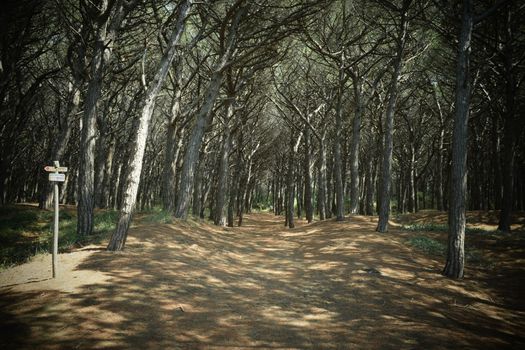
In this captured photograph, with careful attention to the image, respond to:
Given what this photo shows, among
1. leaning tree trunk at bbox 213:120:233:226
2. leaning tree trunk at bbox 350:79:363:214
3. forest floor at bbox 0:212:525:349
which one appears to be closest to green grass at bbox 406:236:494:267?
forest floor at bbox 0:212:525:349

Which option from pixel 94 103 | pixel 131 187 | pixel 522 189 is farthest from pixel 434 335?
pixel 522 189

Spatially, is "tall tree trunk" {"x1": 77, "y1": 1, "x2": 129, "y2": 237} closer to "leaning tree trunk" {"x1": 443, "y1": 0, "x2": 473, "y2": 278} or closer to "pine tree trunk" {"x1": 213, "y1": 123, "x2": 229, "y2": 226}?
"pine tree trunk" {"x1": 213, "y1": 123, "x2": 229, "y2": 226}

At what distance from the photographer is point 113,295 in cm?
478

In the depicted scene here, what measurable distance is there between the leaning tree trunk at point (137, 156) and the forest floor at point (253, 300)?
47cm

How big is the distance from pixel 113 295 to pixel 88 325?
2.86 ft

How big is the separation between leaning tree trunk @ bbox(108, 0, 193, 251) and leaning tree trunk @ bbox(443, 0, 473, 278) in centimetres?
786

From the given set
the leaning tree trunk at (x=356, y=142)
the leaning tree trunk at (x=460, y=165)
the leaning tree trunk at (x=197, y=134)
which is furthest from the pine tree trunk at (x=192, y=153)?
the leaning tree trunk at (x=460, y=165)

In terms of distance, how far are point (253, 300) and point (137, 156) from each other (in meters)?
4.75

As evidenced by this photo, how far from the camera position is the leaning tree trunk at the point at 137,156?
7.12 metres

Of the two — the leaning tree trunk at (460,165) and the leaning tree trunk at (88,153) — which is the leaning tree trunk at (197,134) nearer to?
the leaning tree trunk at (88,153)

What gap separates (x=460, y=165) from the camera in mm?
7469

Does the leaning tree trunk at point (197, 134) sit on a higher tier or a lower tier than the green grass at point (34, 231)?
higher

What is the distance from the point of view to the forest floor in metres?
4.00

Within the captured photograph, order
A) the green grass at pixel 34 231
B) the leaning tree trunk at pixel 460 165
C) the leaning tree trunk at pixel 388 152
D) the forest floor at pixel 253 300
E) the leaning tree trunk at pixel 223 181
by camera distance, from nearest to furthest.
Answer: the forest floor at pixel 253 300
the leaning tree trunk at pixel 460 165
the green grass at pixel 34 231
the leaning tree trunk at pixel 388 152
the leaning tree trunk at pixel 223 181
